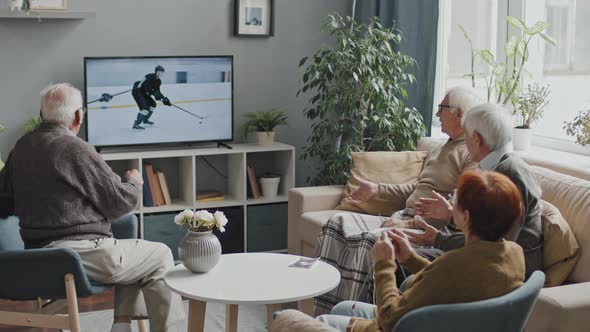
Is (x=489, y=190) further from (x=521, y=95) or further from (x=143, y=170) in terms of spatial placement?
(x=143, y=170)

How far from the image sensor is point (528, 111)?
465 cm

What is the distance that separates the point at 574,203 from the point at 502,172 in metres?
0.52

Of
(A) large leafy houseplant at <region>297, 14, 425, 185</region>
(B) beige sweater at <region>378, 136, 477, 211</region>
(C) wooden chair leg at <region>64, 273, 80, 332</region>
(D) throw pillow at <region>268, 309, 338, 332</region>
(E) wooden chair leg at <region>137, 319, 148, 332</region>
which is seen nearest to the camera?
(D) throw pillow at <region>268, 309, 338, 332</region>

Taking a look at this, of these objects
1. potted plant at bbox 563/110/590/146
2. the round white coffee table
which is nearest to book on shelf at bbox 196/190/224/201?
the round white coffee table

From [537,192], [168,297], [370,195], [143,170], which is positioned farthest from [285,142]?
[537,192]

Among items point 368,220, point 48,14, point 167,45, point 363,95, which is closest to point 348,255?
point 368,220

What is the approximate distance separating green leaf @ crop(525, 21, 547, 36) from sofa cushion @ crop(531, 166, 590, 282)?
1.04m

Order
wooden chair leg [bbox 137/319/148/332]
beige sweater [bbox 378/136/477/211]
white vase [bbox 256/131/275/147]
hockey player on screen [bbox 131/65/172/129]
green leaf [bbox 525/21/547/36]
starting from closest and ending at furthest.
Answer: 1. wooden chair leg [bbox 137/319/148/332]
2. beige sweater [bbox 378/136/477/211]
3. green leaf [bbox 525/21/547/36]
4. hockey player on screen [bbox 131/65/172/129]
5. white vase [bbox 256/131/275/147]

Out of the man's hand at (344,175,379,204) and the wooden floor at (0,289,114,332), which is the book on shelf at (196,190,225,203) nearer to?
the wooden floor at (0,289,114,332)

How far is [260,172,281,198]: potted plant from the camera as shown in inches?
223

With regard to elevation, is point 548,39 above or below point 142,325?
above

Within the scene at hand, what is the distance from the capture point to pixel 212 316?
438 centimetres

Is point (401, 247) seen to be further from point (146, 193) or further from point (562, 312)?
point (146, 193)

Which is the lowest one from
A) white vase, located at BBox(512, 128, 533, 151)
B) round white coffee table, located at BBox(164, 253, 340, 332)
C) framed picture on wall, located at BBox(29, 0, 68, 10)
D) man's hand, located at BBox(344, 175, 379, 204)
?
round white coffee table, located at BBox(164, 253, 340, 332)
